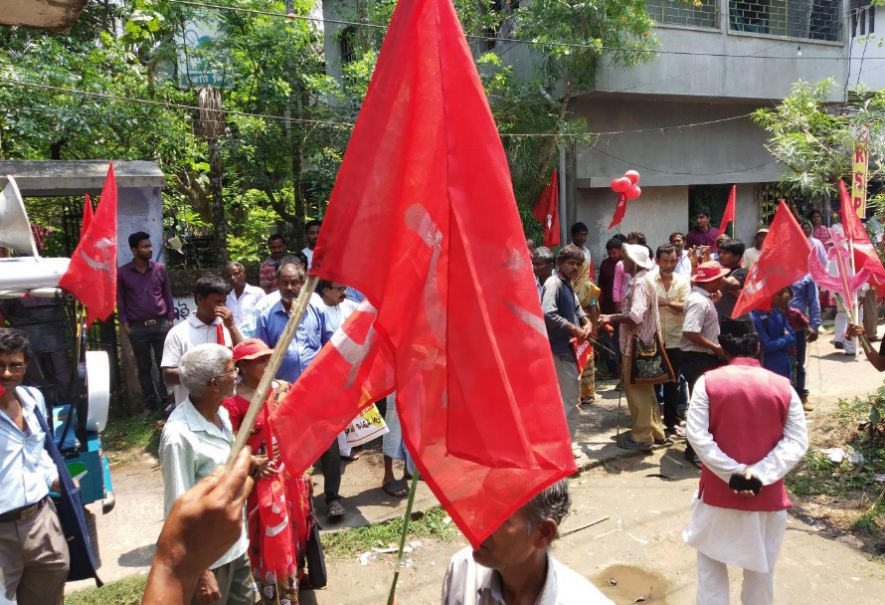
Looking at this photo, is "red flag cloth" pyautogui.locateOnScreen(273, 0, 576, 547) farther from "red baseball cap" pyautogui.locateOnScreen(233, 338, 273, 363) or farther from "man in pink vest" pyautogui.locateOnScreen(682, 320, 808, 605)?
"man in pink vest" pyautogui.locateOnScreen(682, 320, 808, 605)

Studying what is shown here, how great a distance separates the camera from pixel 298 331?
207 inches

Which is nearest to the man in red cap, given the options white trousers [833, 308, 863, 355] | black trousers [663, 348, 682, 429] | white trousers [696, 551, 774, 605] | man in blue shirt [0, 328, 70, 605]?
black trousers [663, 348, 682, 429]

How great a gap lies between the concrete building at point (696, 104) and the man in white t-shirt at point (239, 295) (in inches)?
257

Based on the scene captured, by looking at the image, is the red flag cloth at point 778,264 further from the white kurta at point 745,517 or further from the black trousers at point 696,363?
the white kurta at point 745,517

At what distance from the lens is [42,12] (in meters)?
3.61

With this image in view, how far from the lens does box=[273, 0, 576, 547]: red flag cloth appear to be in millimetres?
1636

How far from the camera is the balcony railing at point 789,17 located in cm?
1327

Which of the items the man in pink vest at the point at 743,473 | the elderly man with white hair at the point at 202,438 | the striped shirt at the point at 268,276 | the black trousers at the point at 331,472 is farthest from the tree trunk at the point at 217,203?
the man in pink vest at the point at 743,473

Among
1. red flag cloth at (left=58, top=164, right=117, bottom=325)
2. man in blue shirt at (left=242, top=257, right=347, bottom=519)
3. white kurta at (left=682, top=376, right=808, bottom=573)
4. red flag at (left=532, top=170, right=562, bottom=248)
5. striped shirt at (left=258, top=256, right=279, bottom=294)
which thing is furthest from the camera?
red flag at (left=532, top=170, right=562, bottom=248)

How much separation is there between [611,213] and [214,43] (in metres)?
7.21

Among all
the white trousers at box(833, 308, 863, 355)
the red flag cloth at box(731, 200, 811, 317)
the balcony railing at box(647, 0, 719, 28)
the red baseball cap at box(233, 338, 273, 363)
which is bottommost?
the white trousers at box(833, 308, 863, 355)

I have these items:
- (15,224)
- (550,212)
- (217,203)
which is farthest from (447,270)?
(550,212)

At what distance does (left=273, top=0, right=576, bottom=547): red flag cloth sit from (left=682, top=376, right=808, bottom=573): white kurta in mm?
2073

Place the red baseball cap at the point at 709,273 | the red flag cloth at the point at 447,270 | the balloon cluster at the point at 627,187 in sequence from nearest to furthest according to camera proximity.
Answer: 1. the red flag cloth at the point at 447,270
2. the red baseball cap at the point at 709,273
3. the balloon cluster at the point at 627,187
